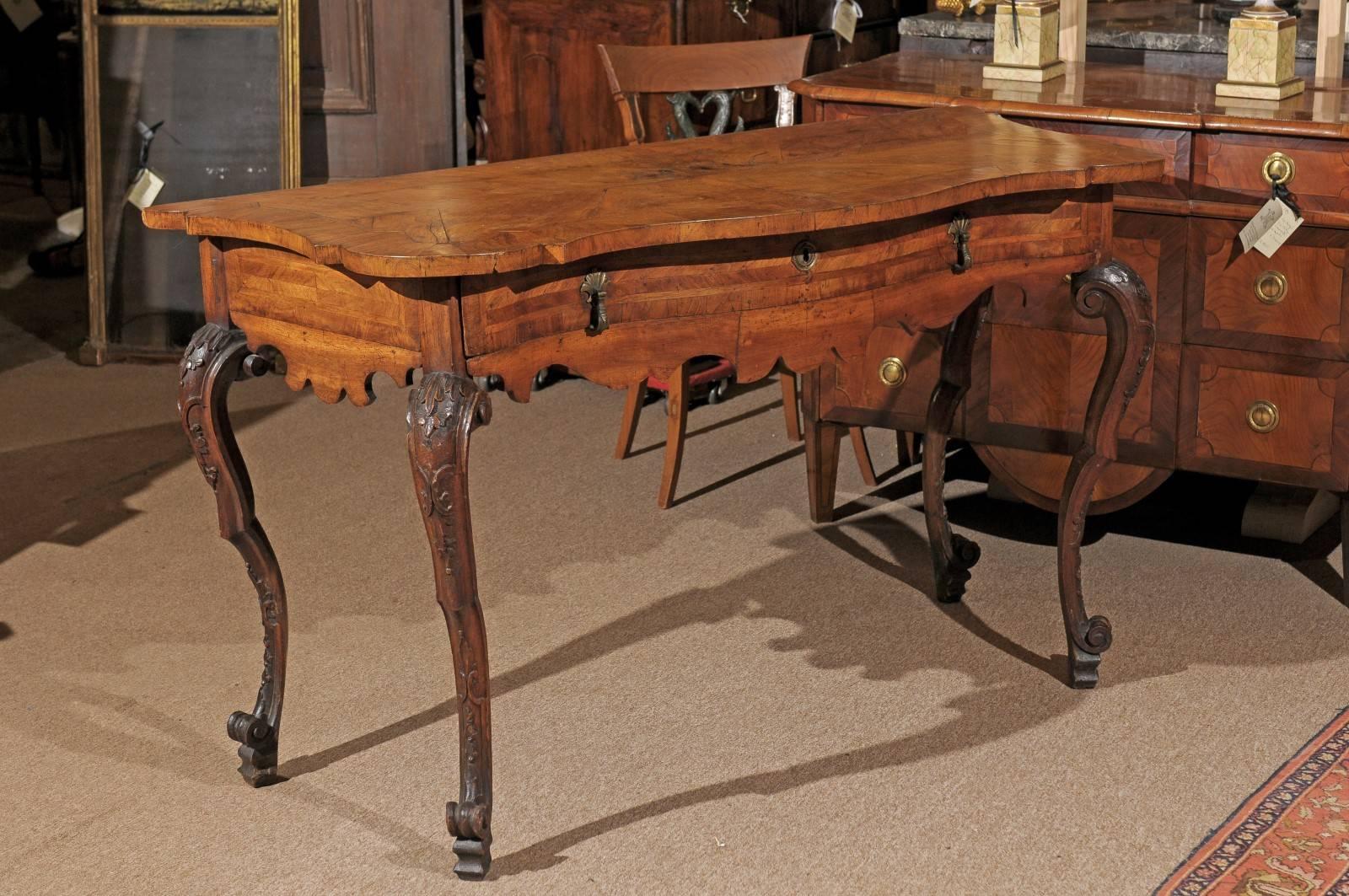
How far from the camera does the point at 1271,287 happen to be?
3113 mm

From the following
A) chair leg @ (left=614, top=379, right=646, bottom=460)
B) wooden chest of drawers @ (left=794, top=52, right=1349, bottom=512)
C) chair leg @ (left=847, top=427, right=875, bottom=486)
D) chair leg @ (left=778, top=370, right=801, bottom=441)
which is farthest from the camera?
chair leg @ (left=778, top=370, right=801, bottom=441)

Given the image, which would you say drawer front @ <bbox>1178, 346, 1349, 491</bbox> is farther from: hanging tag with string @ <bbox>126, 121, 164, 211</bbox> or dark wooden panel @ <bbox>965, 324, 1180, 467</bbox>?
hanging tag with string @ <bbox>126, 121, 164, 211</bbox>

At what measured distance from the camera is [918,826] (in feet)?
8.42

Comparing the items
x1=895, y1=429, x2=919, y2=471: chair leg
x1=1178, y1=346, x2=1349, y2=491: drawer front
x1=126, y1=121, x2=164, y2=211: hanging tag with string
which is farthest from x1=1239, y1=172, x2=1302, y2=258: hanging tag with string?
x1=126, y1=121, x2=164, y2=211: hanging tag with string

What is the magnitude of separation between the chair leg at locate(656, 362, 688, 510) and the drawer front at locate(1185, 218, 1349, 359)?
3.67ft

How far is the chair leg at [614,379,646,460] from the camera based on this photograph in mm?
4078

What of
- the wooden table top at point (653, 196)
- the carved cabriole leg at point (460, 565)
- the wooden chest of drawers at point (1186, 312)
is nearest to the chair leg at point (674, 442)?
the wooden chest of drawers at point (1186, 312)

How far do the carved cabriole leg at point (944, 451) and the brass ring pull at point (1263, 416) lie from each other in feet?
1.68

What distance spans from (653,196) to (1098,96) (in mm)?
1186

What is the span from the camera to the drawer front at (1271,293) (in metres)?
3.07

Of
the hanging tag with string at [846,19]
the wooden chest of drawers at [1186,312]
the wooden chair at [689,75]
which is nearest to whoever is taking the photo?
the wooden chest of drawers at [1186,312]

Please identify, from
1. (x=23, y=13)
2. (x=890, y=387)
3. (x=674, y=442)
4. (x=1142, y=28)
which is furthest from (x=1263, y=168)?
(x=23, y=13)

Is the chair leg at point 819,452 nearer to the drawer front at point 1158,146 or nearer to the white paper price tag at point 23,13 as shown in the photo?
the drawer front at point 1158,146

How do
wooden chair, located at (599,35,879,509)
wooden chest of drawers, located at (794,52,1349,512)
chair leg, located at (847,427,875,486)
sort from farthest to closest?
chair leg, located at (847,427,875,486), wooden chair, located at (599,35,879,509), wooden chest of drawers, located at (794,52,1349,512)
